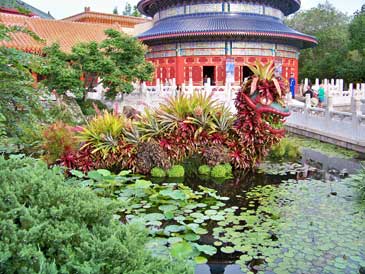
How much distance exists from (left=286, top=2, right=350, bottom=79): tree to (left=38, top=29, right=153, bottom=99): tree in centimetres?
2522

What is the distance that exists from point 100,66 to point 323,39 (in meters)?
33.0

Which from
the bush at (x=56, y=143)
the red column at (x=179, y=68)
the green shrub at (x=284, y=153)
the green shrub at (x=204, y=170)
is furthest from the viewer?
the red column at (x=179, y=68)

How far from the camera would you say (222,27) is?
23594 millimetres

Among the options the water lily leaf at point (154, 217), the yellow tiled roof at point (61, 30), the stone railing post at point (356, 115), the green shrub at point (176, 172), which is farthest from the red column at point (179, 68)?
the water lily leaf at point (154, 217)

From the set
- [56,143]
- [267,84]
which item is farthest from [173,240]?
[56,143]

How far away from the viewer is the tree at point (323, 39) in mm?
39250

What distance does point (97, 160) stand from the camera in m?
8.81

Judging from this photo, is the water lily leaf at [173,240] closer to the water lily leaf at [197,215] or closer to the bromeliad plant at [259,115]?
the water lily leaf at [197,215]

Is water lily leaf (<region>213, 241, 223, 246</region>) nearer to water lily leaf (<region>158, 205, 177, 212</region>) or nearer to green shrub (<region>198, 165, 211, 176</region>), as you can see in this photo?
water lily leaf (<region>158, 205, 177, 212</region>)

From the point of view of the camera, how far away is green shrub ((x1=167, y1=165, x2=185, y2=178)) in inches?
341

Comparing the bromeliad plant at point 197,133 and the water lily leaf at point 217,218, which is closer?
the water lily leaf at point 217,218

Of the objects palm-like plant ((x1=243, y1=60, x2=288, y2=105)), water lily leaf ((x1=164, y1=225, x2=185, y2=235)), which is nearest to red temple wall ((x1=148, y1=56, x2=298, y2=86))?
palm-like plant ((x1=243, y1=60, x2=288, y2=105))

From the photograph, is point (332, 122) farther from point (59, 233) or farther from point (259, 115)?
point (59, 233)

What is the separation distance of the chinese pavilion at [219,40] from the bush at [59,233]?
21204 mm
